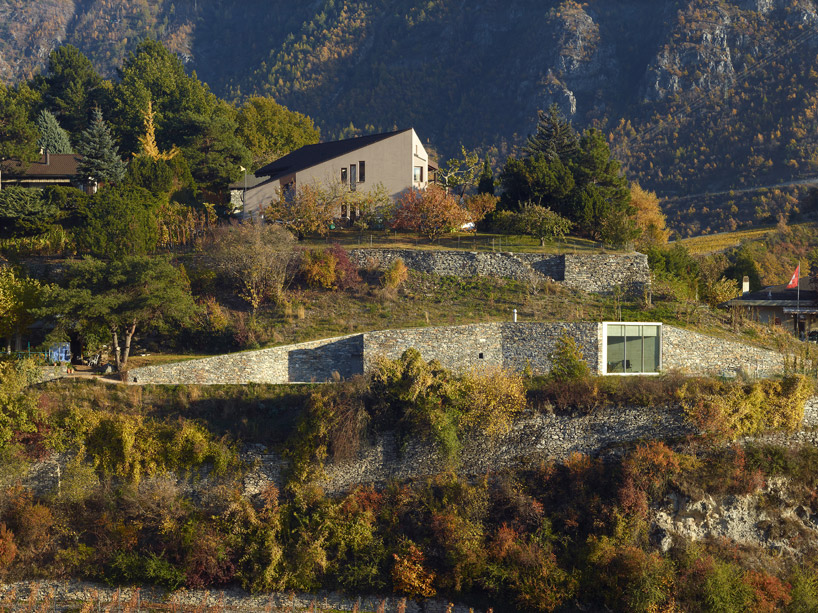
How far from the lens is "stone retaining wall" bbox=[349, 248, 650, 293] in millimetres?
41562

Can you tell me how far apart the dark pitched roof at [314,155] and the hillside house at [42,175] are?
10.0 m

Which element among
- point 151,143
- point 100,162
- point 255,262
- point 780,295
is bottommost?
point 780,295

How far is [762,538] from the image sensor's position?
29.7 meters

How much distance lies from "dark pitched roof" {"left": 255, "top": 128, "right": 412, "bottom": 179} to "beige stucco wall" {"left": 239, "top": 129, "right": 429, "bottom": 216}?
409 mm

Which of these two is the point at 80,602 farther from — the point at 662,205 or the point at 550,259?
the point at 662,205

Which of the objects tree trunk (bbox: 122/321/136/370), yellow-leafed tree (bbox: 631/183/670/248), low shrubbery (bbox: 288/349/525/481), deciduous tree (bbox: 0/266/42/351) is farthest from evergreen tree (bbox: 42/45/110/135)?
low shrubbery (bbox: 288/349/525/481)

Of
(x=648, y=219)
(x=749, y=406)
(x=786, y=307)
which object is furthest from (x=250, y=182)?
(x=749, y=406)

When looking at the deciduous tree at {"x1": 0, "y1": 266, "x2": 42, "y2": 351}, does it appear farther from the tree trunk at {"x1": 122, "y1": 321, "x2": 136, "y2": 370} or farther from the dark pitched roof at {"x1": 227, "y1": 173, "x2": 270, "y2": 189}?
the dark pitched roof at {"x1": 227, "y1": 173, "x2": 270, "y2": 189}

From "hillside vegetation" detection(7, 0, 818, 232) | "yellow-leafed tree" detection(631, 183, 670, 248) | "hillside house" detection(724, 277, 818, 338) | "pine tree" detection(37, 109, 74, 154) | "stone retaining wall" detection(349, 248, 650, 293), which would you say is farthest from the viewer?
"hillside vegetation" detection(7, 0, 818, 232)

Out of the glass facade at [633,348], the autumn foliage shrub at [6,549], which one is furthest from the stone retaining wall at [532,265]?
the autumn foliage shrub at [6,549]

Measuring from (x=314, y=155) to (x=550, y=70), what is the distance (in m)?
82.3

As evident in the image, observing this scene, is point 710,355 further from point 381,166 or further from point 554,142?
point 554,142

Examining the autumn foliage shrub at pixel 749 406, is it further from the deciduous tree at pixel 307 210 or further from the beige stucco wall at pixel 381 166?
the beige stucco wall at pixel 381 166

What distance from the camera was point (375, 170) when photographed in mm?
49469
